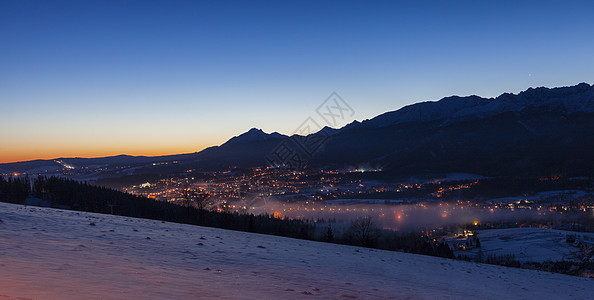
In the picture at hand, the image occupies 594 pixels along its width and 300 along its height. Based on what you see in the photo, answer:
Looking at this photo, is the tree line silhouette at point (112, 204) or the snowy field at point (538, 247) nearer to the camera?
the tree line silhouette at point (112, 204)

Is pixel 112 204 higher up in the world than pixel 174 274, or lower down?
lower down

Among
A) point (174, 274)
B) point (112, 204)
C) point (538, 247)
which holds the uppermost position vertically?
point (174, 274)

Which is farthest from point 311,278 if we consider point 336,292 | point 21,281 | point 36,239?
point 36,239

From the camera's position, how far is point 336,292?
10.1 metres

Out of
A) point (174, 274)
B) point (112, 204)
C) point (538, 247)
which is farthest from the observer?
point (538, 247)

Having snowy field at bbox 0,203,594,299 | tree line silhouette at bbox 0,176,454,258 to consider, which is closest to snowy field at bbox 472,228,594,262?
tree line silhouette at bbox 0,176,454,258

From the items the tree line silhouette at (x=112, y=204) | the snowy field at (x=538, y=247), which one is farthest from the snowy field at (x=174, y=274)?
the snowy field at (x=538, y=247)

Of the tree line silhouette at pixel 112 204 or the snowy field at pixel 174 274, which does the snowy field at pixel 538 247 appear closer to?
the tree line silhouette at pixel 112 204

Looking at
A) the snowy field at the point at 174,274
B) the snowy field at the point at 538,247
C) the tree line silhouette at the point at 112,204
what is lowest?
the snowy field at the point at 538,247

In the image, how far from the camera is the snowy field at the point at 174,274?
7.47m

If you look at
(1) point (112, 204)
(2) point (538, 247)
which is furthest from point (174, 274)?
(2) point (538, 247)

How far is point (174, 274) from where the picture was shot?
977 cm

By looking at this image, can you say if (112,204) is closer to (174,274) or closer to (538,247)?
(174,274)

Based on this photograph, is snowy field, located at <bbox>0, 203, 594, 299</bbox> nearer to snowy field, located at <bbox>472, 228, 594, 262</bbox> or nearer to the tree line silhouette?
the tree line silhouette
